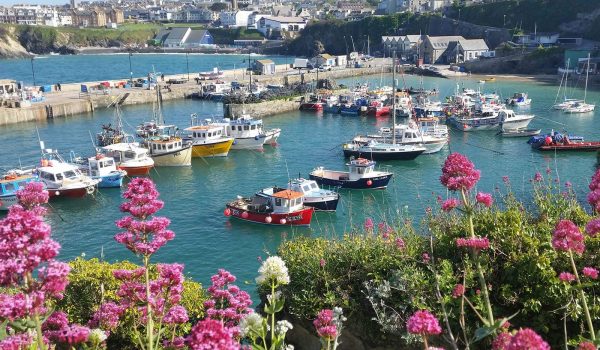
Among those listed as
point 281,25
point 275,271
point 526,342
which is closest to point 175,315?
point 275,271

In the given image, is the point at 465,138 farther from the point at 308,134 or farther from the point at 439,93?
the point at 439,93

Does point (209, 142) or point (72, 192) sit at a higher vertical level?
point (209, 142)

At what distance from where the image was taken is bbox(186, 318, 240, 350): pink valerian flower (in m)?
3.00

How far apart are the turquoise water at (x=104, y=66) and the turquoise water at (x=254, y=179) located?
125 ft

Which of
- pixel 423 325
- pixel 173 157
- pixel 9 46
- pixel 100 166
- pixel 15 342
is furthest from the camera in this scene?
pixel 9 46


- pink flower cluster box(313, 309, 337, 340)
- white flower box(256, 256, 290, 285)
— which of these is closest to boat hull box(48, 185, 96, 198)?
white flower box(256, 256, 290, 285)

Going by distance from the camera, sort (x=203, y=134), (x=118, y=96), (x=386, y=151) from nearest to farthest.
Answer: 1. (x=386, y=151)
2. (x=203, y=134)
3. (x=118, y=96)

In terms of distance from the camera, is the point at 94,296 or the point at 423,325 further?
the point at 94,296

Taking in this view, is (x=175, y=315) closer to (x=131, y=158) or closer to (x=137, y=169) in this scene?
(x=137, y=169)

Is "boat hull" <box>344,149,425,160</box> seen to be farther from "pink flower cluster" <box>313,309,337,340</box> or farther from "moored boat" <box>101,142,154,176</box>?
"pink flower cluster" <box>313,309,337,340</box>

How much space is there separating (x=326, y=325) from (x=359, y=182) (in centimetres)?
2375

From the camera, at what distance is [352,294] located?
26.5 ft

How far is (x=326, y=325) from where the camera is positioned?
185 inches

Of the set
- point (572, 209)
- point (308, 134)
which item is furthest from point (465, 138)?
point (572, 209)
